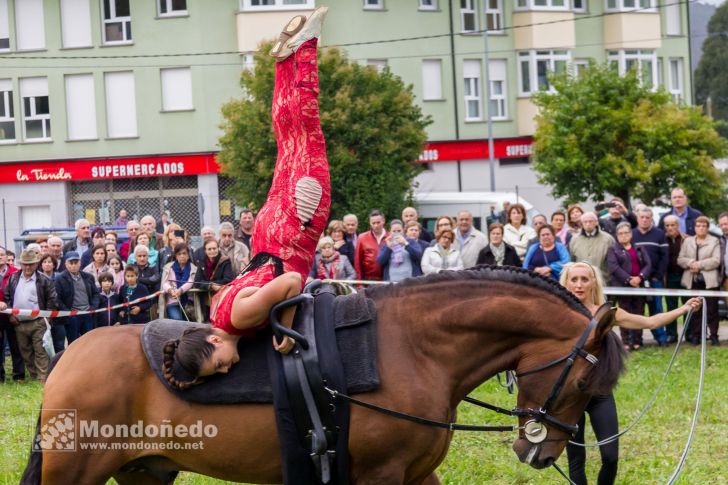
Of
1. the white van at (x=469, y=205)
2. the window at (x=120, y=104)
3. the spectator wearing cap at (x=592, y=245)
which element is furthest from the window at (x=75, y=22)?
the spectator wearing cap at (x=592, y=245)

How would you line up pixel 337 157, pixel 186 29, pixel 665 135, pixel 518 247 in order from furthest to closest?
pixel 186 29 < pixel 665 135 < pixel 337 157 < pixel 518 247

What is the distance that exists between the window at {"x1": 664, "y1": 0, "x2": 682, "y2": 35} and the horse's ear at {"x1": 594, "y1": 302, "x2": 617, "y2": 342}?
129 ft

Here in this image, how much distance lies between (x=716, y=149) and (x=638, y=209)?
55.1ft

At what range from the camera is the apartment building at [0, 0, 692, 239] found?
3525cm

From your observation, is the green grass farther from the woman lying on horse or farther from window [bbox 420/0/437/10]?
window [bbox 420/0/437/10]

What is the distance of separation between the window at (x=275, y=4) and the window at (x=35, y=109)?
292 inches

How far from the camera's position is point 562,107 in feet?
103

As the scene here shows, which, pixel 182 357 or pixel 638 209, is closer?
pixel 182 357

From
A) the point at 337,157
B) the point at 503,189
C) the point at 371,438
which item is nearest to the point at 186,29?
the point at 337,157

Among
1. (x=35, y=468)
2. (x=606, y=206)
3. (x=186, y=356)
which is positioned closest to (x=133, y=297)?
(x=606, y=206)

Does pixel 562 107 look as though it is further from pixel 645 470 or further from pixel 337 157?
pixel 645 470

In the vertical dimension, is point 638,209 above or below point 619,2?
below

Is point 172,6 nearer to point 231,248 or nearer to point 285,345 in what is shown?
point 231,248

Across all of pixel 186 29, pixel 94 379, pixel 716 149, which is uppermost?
pixel 186 29
